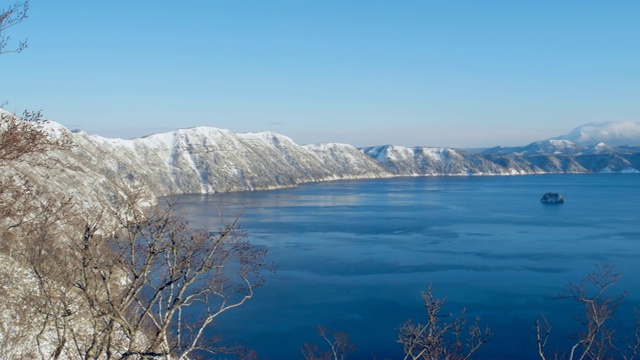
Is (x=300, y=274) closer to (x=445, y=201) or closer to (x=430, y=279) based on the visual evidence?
(x=430, y=279)

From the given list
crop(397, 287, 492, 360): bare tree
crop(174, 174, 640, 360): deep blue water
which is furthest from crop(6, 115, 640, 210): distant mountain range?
crop(397, 287, 492, 360): bare tree

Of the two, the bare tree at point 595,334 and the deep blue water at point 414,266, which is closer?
the bare tree at point 595,334

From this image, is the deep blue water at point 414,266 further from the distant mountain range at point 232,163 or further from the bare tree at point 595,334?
the distant mountain range at point 232,163

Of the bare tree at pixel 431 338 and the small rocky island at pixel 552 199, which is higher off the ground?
the bare tree at pixel 431 338

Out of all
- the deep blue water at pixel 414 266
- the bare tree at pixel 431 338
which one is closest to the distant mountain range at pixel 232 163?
the deep blue water at pixel 414 266

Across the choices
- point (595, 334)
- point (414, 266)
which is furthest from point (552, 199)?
point (595, 334)

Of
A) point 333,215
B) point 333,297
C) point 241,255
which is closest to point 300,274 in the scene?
point 333,297
